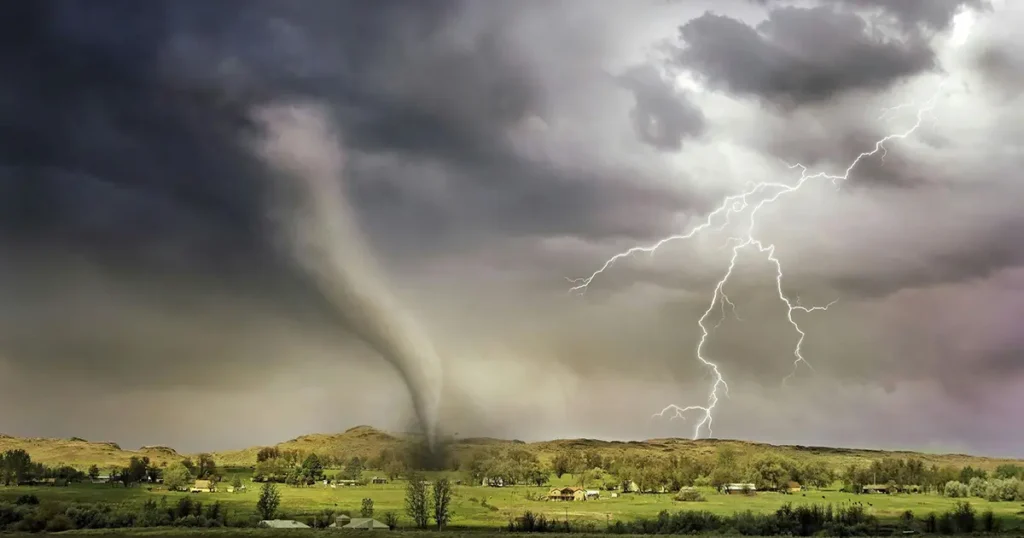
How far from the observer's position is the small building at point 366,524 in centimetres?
11094

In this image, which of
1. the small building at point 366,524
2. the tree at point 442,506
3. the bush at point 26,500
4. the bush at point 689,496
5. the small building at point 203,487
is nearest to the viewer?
the small building at point 366,524

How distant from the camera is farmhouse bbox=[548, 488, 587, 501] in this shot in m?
148

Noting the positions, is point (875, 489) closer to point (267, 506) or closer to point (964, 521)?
point (964, 521)

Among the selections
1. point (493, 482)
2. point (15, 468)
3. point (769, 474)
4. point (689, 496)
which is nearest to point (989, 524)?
point (689, 496)

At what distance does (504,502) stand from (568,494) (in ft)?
46.5

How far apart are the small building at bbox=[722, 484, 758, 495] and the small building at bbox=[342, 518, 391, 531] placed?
78265mm

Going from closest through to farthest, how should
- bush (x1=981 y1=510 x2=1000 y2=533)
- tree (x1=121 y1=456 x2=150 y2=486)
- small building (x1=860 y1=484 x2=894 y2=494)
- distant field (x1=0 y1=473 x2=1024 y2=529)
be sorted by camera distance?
1. bush (x1=981 y1=510 x2=1000 y2=533)
2. distant field (x1=0 y1=473 x2=1024 y2=529)
3. small building (x1=860 y1=484 x2=894 y2=494)
4. tree (x1=121 y1=456 x2=150 y2=486)

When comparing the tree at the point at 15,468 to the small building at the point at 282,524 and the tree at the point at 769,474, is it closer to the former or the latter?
the small building at the point at 282,524

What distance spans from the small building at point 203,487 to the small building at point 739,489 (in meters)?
102

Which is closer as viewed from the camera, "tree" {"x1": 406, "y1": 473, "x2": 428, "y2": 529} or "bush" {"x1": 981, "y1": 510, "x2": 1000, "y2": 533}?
"bush" {"x1": 981, "y1": 510, "x2": 1000, "y2": 533}

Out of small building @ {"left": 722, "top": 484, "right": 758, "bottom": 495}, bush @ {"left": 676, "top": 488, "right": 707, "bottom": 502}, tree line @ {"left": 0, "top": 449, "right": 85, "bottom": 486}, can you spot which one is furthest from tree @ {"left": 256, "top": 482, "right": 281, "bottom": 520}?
small building @ {"left": 722, "top": 484, "right": 758, "bottom": 495}

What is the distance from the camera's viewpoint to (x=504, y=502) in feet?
470

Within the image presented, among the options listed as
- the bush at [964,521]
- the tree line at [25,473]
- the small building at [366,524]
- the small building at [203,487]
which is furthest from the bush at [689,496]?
the tree line at [25,473]

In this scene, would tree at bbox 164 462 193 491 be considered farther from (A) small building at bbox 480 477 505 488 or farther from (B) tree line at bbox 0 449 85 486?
(A) small building at bbox 480 477 505 488
